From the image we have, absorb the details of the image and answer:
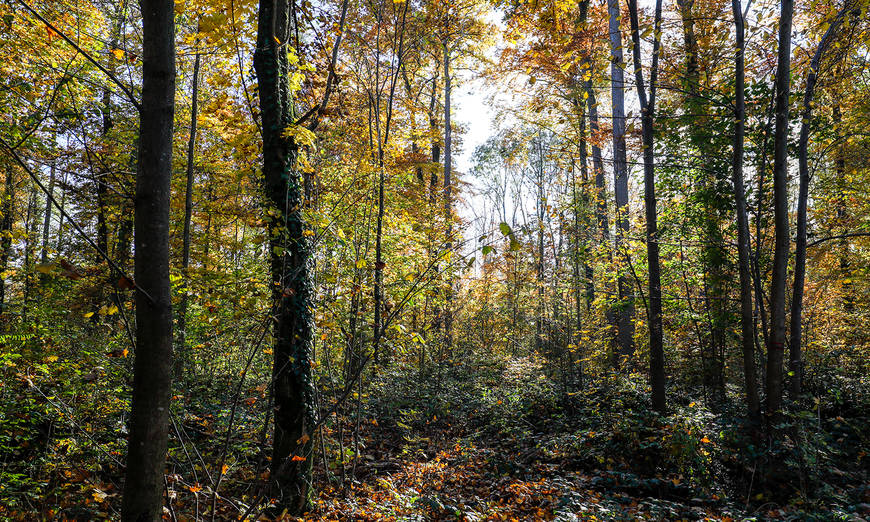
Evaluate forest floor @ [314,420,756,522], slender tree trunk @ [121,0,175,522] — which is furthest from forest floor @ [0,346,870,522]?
slender tree trunk @ [121,0,175,522]

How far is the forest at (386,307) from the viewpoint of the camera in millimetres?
3178

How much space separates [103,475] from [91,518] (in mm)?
1172

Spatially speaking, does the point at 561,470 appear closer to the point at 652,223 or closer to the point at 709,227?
the point at 652,223

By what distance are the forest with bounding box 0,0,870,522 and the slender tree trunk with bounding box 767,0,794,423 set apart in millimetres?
26

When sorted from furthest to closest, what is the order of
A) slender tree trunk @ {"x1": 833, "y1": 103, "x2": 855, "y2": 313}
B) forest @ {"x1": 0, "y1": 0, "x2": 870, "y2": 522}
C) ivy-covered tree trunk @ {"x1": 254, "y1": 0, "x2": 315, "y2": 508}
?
1. slender tree trunk @ {"x1": 833, "y1": 103, "x2": 855, "y2": 313}
2. ivy-covered tree trunk @ {"x1": 254, "y1": 0, "x2": 315, "y2": 508}
3. forest @ {"x1": 0, "y1": 0, "x2": 870, "y2": 522}

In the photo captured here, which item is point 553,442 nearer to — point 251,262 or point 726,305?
point 726,305

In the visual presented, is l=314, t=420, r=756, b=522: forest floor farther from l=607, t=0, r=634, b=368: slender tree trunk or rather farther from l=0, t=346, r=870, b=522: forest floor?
l=607, t=0, r=634, b=368: slender tree trunk

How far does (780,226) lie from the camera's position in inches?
206

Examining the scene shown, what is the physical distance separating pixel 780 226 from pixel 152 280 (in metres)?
6.44

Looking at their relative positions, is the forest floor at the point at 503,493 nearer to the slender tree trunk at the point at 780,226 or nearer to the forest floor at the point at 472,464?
the forest floor at the point at 472,464

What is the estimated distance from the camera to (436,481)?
17.6ft

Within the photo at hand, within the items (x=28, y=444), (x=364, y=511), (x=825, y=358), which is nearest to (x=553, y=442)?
(x=364, y=511)

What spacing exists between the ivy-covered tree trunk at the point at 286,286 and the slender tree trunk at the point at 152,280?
7.82ft

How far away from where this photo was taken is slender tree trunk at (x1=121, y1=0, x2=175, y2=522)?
1402 mm
